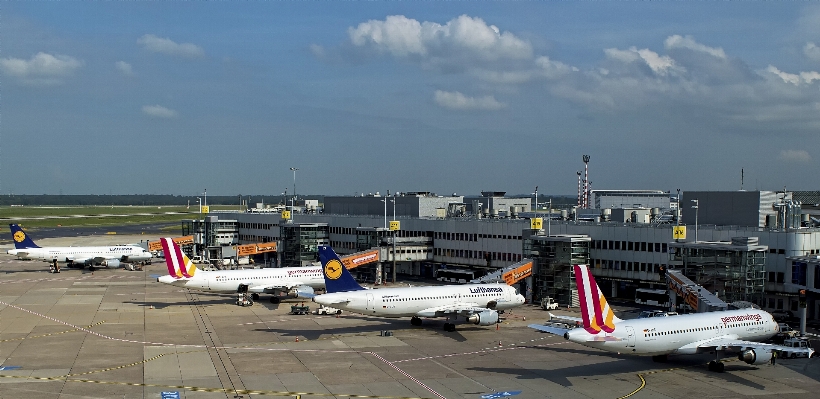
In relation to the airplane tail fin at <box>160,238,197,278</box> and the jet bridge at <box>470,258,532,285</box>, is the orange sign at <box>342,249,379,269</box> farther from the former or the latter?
the airplane tail fin at <box>160,238,197,278</box>

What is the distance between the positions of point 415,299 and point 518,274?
65.2 ft

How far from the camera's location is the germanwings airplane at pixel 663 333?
48.4 metres

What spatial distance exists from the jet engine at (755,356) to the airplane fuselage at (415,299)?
27.8 metres

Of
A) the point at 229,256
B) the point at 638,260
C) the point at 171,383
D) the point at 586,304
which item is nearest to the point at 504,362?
the point at 586,304

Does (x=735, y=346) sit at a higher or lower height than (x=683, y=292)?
lower

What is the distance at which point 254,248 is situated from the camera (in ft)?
431

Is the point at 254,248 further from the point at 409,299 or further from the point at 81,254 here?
the point at 409,299

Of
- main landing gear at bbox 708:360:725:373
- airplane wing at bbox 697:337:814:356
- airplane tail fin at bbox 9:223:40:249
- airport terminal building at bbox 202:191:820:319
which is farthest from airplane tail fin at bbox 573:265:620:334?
airplane tail fin at bbox 9:223:40:249

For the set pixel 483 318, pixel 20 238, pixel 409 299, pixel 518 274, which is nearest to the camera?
pixel 483 318

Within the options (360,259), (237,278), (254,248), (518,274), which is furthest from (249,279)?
(254,248)

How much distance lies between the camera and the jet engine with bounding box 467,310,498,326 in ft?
222

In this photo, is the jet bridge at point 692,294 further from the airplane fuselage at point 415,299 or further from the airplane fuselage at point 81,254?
the airplane fuselage at point 81,254

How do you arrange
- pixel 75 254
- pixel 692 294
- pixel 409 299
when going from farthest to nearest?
pixel 75 254, pixel 409 299, pixel 692 294

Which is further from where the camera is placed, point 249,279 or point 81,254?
point 81,254
